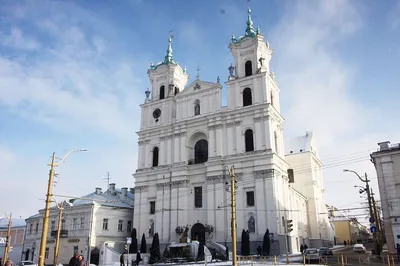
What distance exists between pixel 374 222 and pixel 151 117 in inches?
1306

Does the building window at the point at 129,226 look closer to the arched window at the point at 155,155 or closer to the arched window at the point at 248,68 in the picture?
the arched window at the point at 155,155

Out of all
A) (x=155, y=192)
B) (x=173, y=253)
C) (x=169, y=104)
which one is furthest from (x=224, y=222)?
(x=169, y=104)

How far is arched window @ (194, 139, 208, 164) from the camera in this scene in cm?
5050

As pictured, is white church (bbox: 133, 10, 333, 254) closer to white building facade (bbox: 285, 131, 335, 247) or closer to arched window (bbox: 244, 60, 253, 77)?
arched window (bbox: 244, 60, 253, 77)

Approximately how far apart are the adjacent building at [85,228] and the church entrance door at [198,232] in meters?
10.5

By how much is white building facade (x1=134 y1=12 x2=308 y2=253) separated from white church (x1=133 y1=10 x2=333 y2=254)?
0.12 metres

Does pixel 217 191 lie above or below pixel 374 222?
above

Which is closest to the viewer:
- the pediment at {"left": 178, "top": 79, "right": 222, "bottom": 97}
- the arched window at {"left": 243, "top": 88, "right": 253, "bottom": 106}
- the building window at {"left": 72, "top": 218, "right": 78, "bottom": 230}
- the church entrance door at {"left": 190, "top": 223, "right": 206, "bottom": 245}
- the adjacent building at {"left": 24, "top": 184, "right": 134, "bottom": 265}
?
the church entrance door at {"left": 190, "top": 223, "right": 206, "bottom": 245}

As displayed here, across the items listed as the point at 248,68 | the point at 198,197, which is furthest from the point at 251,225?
the point at 248,68

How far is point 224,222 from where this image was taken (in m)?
44.2

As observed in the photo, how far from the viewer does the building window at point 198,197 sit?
47531 millimetres

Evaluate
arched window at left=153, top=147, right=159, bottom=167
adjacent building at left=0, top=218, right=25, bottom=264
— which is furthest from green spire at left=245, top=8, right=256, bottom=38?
adjacent building at left=0, top=218, right=25, bottom=264

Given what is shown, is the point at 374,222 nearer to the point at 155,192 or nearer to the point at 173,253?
the point at 173,253

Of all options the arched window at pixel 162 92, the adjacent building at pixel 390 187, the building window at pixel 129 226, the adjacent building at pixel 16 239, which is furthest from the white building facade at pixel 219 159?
the adjacent building at pixel 16 239
